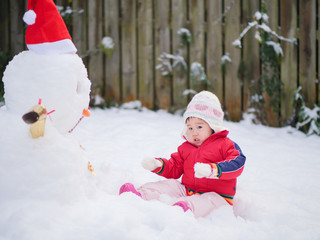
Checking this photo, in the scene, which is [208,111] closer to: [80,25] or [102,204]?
[102,204]

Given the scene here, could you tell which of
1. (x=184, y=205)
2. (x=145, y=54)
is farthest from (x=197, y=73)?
(x=184, y=205)

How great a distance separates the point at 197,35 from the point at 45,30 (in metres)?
2.69

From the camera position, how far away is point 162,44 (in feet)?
13.8

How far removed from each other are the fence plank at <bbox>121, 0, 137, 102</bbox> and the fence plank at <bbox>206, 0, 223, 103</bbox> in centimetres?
99

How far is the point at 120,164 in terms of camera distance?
2611 millimetres

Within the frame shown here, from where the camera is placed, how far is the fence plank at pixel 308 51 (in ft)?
12.1

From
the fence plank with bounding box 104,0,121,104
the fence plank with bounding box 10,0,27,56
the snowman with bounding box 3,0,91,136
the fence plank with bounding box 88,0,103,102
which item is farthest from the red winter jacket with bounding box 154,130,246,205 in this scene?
the fence plank with bounding box 10,0,27,56

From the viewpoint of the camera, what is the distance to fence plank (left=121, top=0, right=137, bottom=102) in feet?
14.1

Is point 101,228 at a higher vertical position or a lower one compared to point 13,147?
lower

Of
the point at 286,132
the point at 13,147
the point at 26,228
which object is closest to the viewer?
the point at 26,228

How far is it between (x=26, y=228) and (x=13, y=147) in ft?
1.19

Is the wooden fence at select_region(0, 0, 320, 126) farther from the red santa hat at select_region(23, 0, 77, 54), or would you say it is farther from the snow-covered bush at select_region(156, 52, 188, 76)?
the red santa hat at select_region(23, 0, 77, 54)

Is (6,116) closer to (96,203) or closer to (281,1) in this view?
(96,203)

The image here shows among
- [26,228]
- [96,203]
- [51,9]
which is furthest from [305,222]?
[51,9]
